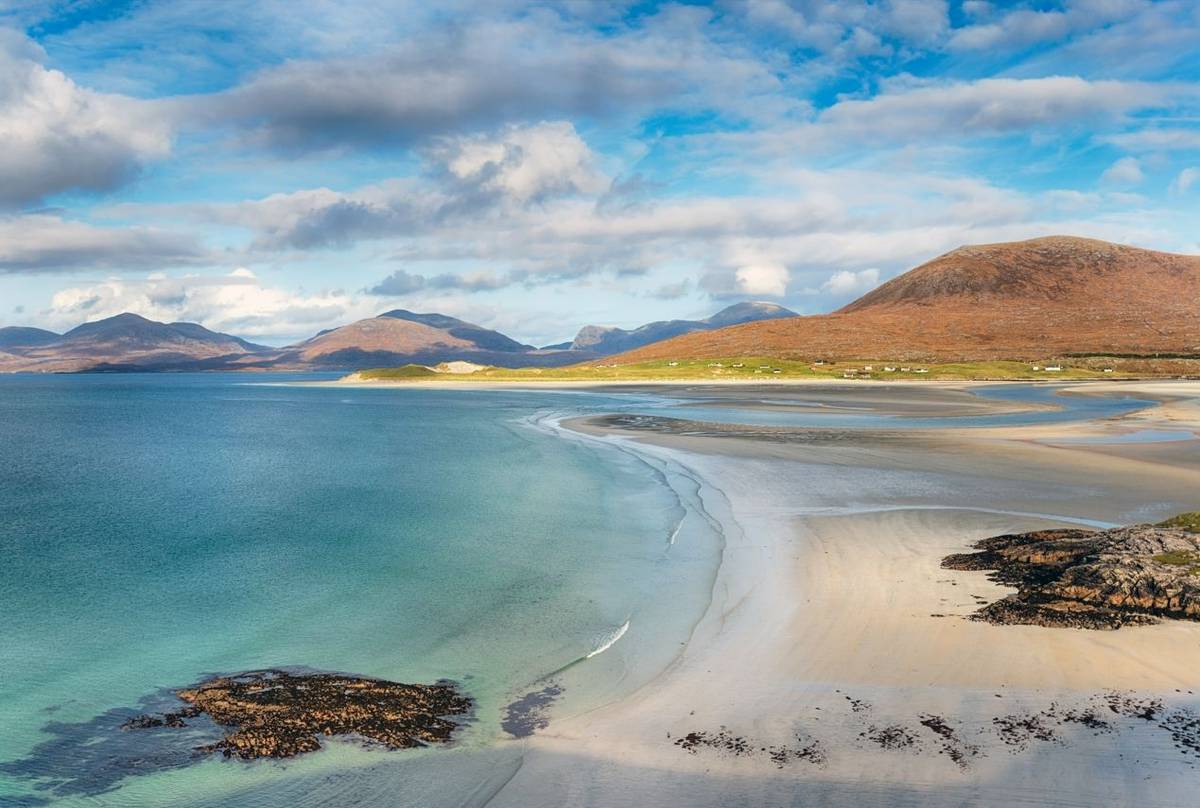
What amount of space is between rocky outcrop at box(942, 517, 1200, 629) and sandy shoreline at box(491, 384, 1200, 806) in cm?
58

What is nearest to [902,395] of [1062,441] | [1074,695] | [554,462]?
[1062,441]

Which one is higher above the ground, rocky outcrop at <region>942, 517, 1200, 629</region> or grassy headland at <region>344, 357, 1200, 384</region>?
grassy headland at <region>344, 357, 1200, 384</region>

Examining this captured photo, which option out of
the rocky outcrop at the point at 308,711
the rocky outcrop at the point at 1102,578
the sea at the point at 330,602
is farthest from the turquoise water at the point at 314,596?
the rocky outcrop at the point at 1102,578

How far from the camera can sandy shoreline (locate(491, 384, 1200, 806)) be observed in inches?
357

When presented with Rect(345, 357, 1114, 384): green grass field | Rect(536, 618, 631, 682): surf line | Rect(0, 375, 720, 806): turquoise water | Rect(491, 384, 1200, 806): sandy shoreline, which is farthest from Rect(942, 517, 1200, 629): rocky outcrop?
Rect(345, 357, 1114, 384): green grass field

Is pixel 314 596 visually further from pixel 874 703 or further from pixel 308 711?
pixel 874 703

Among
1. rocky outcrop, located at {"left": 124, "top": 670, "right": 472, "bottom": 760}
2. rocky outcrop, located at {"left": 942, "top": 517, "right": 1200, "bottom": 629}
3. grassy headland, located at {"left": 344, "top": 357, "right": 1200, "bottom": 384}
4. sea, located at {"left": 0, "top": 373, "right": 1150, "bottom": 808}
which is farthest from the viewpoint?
grassy headland, located at {"left": 344, "top": 357, "right": 1200, "bottom": 384}

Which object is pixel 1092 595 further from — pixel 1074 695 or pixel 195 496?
pixel 195 496

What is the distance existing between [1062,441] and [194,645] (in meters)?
48.7

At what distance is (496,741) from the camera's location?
10.9 meters

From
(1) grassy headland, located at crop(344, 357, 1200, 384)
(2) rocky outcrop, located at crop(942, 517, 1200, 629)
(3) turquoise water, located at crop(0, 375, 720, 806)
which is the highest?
(1) grassy headland, located at crop(344, 357, 1200, 384)

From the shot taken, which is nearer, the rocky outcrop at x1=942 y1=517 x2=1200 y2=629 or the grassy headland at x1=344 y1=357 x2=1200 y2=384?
the rocky outcrop at x1=942 y1=517 x2=1200 y2=629

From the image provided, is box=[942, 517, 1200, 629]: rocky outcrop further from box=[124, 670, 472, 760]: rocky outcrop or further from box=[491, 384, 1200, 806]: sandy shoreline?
box=[124, 670, 472, 760]: rocky outcrop

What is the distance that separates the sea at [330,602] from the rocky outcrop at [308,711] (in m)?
0.29
